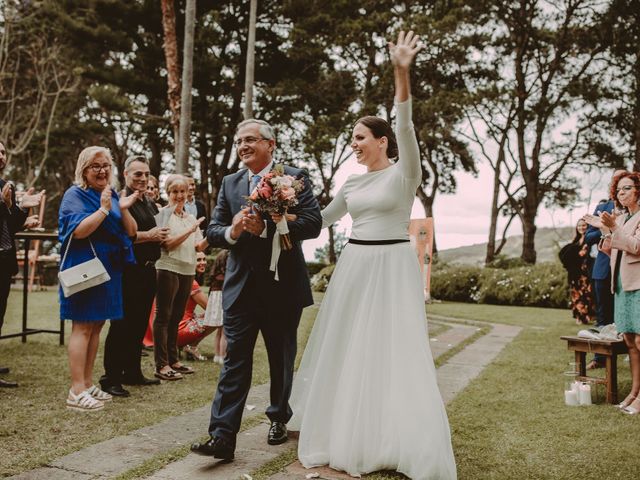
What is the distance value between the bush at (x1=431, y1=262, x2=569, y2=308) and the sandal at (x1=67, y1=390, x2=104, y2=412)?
1506 cm

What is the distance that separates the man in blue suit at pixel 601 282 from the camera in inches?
294

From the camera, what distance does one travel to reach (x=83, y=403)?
5113 millimetres

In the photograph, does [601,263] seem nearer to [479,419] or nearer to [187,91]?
[479,419]

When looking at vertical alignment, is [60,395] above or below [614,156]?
below

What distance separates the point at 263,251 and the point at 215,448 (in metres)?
1.22

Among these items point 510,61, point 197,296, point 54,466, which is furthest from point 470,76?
point 54,466

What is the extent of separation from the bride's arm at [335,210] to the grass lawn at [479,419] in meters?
1.71

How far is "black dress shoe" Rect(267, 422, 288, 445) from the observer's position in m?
4.30

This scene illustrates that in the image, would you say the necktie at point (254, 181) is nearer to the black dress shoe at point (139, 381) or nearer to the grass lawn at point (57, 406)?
the grass lawn at point (57, 406)

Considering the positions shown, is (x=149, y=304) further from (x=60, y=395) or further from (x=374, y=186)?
(x=374, y=186)

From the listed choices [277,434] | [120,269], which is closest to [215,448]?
[277,434]

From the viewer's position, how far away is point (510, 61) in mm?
27281

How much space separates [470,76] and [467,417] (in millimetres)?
23170

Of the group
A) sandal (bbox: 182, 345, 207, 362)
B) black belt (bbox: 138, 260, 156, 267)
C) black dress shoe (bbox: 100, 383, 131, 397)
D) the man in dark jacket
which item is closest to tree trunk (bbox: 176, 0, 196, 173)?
sandal (bbox: 182, 345, 207, 362)
